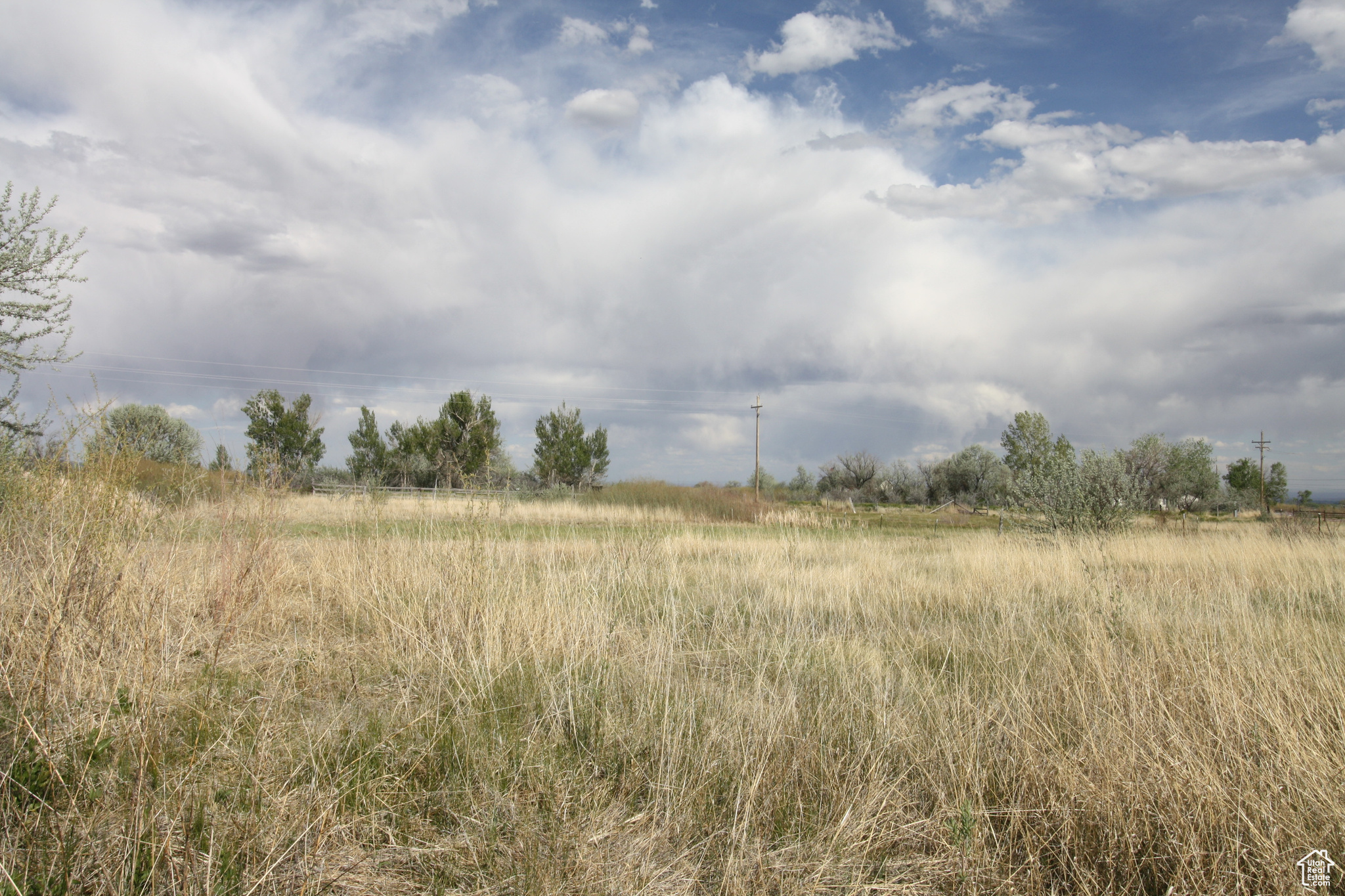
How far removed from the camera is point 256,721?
3.66m

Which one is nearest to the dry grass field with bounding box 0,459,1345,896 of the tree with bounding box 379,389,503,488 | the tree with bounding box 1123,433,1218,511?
the tree with bounding box 1123,433,1218,511

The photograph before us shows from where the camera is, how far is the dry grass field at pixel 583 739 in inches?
101

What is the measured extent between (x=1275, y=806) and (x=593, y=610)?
14.5 ft

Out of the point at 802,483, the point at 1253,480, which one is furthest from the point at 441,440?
the point at 1253,480

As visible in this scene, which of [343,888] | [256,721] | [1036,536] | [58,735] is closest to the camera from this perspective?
[343,888]

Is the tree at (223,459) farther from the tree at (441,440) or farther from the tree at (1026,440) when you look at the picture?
the tree at (1026,440)

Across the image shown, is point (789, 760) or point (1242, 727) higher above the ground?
point (1242, 727)

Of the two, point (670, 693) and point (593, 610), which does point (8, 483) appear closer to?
point (593, 610)

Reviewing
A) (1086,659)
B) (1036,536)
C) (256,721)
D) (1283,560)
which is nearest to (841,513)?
(1036,536)

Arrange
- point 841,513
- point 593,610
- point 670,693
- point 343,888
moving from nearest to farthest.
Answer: point 343,888
point 670,693
point 593,610
point 841,513
